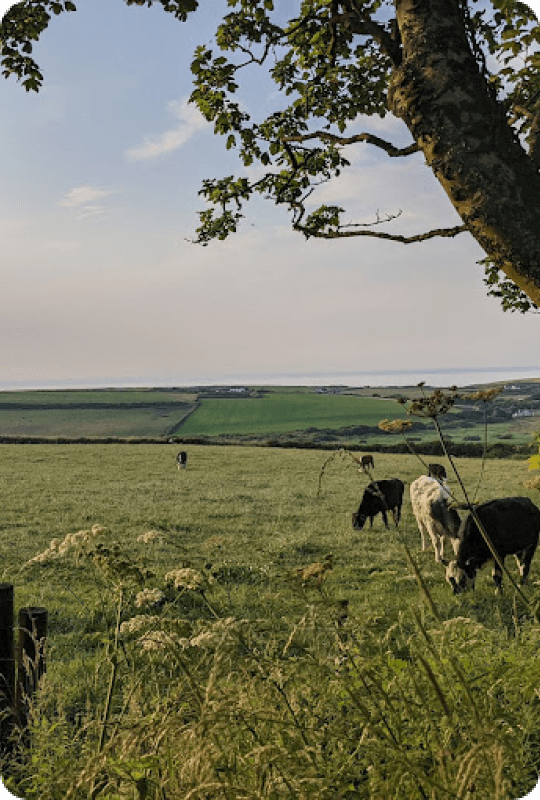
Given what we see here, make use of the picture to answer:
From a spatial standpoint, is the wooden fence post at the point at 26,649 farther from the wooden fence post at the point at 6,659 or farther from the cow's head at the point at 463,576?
the cow's head at the point at 463,576

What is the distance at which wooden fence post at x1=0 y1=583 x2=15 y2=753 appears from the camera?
4410 millimetres

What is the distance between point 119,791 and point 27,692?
2051 millimetres

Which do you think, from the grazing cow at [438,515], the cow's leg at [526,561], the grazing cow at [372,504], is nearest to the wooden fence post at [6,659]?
the cow's leg at [526,561]

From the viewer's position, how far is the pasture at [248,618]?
8.74 ft

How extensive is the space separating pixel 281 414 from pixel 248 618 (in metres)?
62.6

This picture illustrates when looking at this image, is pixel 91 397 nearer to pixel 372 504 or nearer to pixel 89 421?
→ pixel 89 421

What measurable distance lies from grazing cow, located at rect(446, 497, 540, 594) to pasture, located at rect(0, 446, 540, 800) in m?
0.42

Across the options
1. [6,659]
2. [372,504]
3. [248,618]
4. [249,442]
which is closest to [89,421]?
[249,442]

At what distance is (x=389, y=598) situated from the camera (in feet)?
35.0

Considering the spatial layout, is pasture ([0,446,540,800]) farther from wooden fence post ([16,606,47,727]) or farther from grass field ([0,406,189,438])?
grass field ([0,406,189,438])

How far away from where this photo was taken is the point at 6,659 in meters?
4.52

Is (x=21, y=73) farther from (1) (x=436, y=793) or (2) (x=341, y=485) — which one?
(2) (x=341, y=485)

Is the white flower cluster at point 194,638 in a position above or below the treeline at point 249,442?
above

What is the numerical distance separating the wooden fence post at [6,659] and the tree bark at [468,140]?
4050mm
